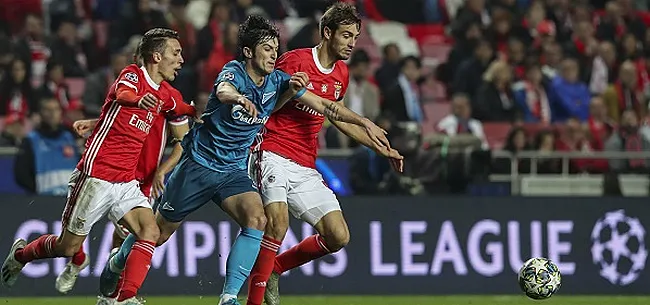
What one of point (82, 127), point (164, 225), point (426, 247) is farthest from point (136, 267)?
point (426, 247)

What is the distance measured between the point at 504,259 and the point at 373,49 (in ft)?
22.8

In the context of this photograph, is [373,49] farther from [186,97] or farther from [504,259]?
[504,259]

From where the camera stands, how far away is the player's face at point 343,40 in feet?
37.3

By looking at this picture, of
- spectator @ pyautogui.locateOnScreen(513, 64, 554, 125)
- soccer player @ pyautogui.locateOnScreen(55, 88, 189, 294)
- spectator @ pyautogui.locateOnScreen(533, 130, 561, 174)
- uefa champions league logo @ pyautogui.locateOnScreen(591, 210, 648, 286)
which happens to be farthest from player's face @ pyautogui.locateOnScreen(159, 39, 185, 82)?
spectator @ pyautogui.locateOnScreen(513, 64, 554, 125)

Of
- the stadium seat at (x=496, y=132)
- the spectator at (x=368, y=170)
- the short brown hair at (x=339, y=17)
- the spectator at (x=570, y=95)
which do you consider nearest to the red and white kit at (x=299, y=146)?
the short brown hair at (x=339, y=17)

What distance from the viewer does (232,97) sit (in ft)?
33.4

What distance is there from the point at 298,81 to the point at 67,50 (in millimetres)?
9496

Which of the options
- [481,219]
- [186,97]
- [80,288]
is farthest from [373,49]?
[80,288]

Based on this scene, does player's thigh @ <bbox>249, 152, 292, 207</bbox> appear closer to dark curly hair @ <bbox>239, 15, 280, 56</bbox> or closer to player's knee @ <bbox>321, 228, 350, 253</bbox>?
player's knee @ <bbox>321, 228, 350, 253</bbox>

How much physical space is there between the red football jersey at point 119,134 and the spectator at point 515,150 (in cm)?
708

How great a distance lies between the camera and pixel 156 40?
11133 millimetres

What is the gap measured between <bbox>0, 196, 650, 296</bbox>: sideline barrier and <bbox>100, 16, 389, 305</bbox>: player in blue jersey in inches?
154

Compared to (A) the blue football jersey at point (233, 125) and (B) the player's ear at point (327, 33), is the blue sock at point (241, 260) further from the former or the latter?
(B) the player's ear at point (327, 33)

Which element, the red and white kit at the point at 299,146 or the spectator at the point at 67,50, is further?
the spectator at the point at 67,50
